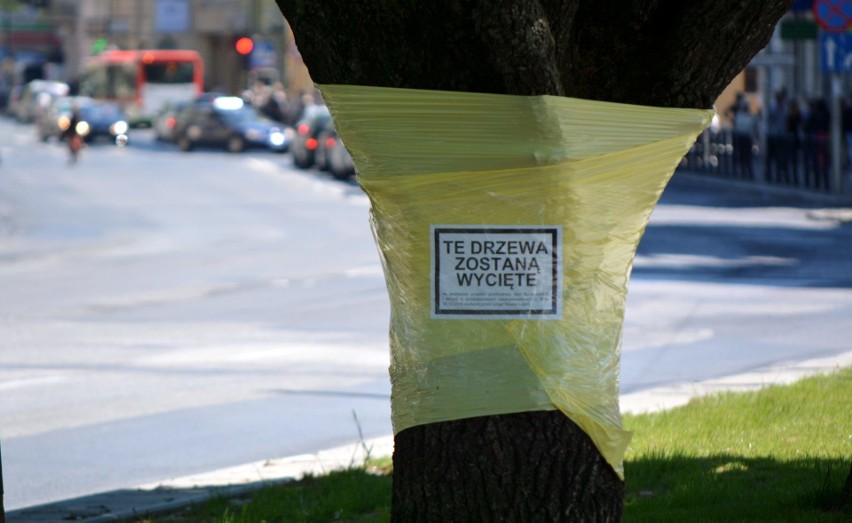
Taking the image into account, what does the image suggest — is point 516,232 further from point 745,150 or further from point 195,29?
point 195,29

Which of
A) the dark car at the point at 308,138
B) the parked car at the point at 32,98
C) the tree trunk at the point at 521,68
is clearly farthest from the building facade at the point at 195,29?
the tree trunk at the point at 521,68

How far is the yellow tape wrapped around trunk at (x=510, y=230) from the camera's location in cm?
424

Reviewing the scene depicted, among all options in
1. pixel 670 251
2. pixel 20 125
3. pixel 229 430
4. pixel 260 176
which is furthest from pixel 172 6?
pixel 229 430

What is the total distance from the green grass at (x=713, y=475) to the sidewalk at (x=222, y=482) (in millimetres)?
265

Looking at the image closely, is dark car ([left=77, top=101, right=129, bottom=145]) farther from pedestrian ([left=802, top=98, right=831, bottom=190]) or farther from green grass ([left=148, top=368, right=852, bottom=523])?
green grass ([left=148, top=368, right=852, bottom=523])

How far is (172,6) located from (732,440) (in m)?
82.1

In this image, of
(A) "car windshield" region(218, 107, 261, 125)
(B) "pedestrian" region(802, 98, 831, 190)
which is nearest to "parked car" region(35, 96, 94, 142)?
(A) "car windshield" region(218, 107, 261, 125)

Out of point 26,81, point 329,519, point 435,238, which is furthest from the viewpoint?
point 26,81

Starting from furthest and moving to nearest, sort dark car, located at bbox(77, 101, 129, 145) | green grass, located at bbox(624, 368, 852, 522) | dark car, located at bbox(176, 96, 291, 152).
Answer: dark car, located at bbox(77, 101, 129, 145), dark car, located at bbox(176, 96, 291, 152), green grass, located at bbox(624, 368, 852, 522)

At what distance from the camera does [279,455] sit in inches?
338

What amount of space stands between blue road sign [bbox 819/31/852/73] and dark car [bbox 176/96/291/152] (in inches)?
1040

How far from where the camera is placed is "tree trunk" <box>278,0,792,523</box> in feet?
13.7

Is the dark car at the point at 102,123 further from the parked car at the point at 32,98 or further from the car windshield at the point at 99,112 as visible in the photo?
the parked car at the point at 32,98

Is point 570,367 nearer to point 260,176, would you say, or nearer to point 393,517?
point 393,517
